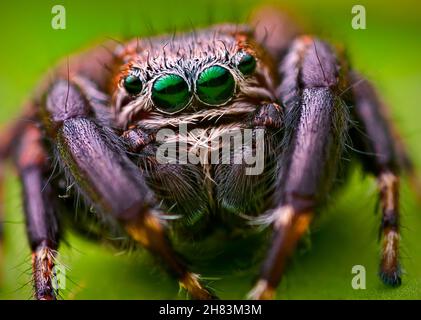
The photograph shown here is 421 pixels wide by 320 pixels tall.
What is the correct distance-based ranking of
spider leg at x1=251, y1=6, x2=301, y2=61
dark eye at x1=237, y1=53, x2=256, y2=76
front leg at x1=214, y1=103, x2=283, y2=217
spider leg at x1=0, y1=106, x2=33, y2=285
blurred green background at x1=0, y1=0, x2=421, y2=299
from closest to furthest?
front leg at x1=214, y1=103, x2=283, y2=217 → dark eye at x1=237, y1=53, x2=256, y2=76 → blurred green background at x1=0, y1=0, x2=421, y2=299 → spider leg at x1=251, y1=6, x2=301, y2=61 → spider leg at x1=0, y1=106, x2=33, y2=285

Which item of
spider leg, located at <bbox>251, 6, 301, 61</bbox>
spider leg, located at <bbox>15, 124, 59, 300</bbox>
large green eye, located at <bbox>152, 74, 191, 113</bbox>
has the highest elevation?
spider leg, located at <bbox>251, 6, 301, 61</bbox>

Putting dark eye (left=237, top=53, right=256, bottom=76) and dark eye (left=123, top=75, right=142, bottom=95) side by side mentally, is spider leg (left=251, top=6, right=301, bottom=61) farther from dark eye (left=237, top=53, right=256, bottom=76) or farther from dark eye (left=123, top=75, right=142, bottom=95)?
dark eye (left=123, top=75, right=142, bottom=95)

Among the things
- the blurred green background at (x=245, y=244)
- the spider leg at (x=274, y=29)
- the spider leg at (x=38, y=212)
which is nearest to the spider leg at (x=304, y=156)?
the spider leg at (x=274, y=29)

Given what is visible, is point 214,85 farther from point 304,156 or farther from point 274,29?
point 274,29

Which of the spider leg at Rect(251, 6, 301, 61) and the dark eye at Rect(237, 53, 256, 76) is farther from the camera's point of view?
the spider leg at Rect(251, 6, 301, 61)

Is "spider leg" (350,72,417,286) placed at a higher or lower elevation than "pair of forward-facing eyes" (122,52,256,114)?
lower

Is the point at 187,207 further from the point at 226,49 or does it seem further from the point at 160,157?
the point at 226,49

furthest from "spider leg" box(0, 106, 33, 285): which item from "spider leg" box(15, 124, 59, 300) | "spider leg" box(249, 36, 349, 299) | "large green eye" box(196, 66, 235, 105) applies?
"spider leg" box(249, 36, 349, 299)

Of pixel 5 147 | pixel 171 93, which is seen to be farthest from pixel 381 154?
pixel 5 147
